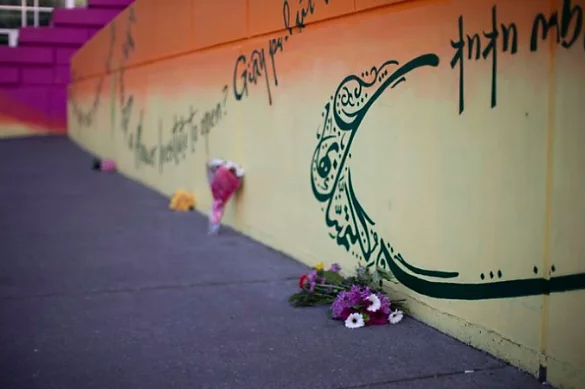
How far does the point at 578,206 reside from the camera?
3074 mm

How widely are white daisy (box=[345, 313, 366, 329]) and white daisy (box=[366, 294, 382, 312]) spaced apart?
7 centimetres

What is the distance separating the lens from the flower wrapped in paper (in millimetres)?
7016

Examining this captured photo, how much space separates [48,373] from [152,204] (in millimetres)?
5774

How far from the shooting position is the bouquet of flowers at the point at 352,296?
4227mm

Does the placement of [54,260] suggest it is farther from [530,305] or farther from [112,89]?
[112,89]

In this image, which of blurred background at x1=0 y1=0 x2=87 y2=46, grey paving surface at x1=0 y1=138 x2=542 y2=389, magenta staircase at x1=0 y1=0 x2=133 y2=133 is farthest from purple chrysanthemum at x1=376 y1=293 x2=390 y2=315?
blurred background at x1=0 y1=0 x2=87 y2=46

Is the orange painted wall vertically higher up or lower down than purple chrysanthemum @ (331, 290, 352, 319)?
higher up

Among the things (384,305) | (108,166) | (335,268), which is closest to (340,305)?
(384,305)

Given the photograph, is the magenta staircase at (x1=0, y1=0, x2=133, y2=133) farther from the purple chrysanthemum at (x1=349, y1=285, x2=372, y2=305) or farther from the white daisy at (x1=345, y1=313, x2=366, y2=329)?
the white daisy at (x1=345, y1=313, x2=366, y2=329)

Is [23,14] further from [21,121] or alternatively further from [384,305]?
[384,305]

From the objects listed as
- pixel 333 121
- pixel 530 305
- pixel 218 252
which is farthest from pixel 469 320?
pixel 218 252

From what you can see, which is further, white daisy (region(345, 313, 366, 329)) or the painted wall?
white daisy (region(345, 313, 366, 329))

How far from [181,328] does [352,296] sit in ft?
3.18

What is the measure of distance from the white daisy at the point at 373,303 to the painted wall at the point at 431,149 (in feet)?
0.69
